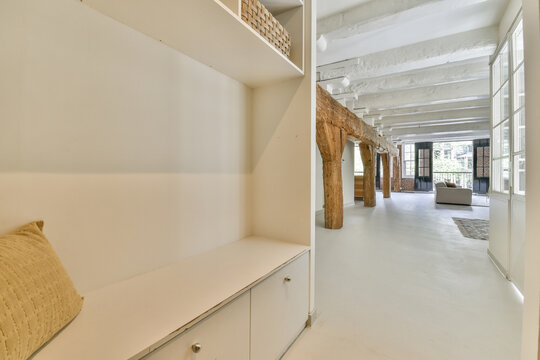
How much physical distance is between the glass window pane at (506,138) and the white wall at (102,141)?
3.08 meters

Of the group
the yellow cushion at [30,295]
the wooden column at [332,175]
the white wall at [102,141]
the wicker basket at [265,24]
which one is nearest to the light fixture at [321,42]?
the wicker basket at [265,24]

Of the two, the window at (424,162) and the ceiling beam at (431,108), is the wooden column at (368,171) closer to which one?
the ceiling beam at (431,108)

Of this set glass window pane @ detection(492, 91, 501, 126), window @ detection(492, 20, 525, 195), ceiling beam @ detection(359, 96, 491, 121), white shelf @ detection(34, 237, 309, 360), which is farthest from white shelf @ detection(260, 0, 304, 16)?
ceiling beam @ detection(359, 96, 491, 121)

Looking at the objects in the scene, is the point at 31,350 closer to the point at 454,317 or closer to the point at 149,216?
the point at 149,216

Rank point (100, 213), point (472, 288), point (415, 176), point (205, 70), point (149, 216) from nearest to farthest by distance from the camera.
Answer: point (100, 213) → point (149, 216) → point (205, 70) → point (472, 288) → point (415, 176)

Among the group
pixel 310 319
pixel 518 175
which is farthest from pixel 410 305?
pixel 518 175

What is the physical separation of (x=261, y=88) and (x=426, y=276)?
2.51m

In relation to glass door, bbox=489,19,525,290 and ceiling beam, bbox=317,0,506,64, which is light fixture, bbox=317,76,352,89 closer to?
ceiling beam, bbox=317,0,506,64

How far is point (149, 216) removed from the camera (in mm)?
1180

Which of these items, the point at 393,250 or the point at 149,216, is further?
the point at 393,250

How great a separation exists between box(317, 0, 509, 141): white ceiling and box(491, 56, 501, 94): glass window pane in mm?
210

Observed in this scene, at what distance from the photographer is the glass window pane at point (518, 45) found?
7.09 ft

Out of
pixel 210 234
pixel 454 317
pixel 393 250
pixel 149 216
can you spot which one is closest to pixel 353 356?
pixel 454 317

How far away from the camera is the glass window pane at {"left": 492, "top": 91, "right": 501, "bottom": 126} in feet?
9.14
